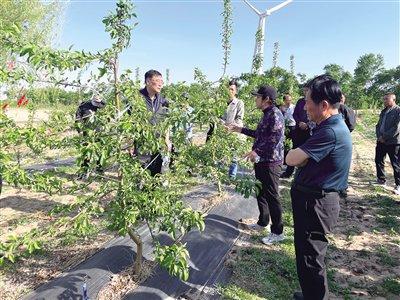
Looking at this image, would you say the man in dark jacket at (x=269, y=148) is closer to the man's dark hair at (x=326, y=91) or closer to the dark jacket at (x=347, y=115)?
the man's dark hair at (x=326, y=91)

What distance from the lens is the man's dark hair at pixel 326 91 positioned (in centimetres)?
274

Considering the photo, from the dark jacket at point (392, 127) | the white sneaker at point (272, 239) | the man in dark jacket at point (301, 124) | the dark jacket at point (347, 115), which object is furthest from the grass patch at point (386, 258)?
the dark jacket at point (392, 127)

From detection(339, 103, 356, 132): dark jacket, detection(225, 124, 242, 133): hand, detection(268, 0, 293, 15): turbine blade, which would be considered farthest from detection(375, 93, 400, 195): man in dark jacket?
detection(268, 0, 293, 15): turbine blade

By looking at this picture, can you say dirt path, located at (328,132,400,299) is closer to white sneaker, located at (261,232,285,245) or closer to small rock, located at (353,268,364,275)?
small rock, located at (353,268,364,275)

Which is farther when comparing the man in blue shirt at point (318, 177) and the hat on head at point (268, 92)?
the hat on head at point (268, 92)

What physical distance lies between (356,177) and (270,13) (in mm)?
18105

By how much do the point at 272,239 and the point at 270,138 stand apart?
4.61 ft

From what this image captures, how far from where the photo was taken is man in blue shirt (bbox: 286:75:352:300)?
2742 mm

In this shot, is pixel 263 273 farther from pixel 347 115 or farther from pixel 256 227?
pixel 347 115

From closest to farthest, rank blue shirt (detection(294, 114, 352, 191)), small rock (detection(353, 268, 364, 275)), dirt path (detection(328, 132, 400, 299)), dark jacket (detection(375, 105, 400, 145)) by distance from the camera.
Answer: blue shirt (detection(294, 114, 352, 191)), dirt path (detection(328, 132, 400, 299)), small rock (detection(353, 268, 364, 275)), dark jacket (detection(375, 105, 400, 145))

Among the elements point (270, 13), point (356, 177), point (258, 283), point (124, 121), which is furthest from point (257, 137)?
point (270, 13)

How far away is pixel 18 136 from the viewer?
2.86 meters

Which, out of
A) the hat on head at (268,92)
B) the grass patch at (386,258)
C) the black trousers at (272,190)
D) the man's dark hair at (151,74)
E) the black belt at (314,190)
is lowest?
the grass patch at (386,258)

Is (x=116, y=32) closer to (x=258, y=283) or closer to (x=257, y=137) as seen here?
(x=257, y=137)
